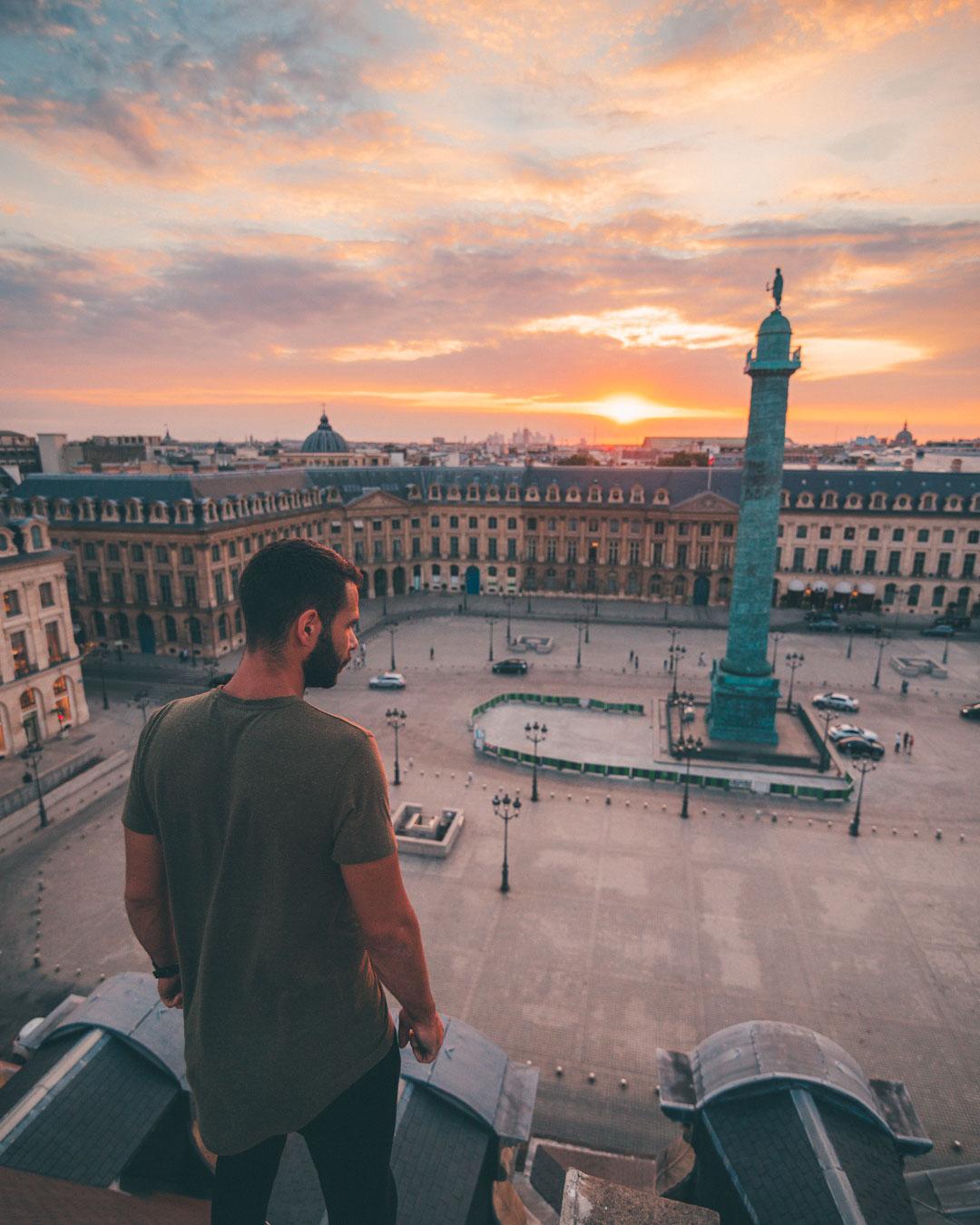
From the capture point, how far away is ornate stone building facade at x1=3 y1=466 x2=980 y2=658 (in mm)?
57312

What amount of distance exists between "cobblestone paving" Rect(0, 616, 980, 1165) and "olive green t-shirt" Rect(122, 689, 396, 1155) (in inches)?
687

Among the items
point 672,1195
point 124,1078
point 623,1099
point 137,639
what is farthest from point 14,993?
point 137,639

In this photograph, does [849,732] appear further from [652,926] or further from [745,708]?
[652,926]

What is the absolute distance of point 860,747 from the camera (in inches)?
1570

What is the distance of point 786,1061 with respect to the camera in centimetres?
1273

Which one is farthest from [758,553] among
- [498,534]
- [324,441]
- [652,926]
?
[324,441]

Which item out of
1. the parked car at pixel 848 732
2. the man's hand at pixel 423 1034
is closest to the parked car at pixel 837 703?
the parked car at pixel 848 732

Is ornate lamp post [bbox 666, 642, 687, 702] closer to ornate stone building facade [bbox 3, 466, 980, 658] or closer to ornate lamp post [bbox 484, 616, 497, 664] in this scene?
ornate lamp post [bbox 484, 616, 497, 664]

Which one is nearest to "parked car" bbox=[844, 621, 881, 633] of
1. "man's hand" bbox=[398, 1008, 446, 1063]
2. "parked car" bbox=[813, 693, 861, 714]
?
"parked car" bbox=[813, 693, 861, 714]

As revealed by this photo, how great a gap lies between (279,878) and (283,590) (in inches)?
59.4

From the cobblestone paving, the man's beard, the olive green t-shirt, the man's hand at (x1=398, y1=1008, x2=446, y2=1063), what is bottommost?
the cobblestone paving

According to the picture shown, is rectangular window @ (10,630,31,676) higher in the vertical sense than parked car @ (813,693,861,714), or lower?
higher

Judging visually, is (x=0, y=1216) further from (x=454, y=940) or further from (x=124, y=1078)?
(x=454, y=940)

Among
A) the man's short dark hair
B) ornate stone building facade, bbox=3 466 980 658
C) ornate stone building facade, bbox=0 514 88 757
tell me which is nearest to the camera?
the man's short dark hair
